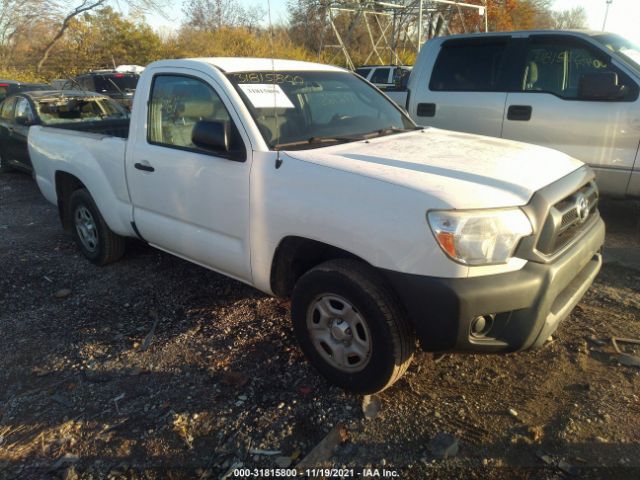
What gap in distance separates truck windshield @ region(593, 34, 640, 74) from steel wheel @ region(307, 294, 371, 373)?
4001mm

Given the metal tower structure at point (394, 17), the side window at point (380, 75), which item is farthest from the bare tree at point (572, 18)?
the side window at point (380, 75)

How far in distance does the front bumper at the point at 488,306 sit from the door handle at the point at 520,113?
128 inches

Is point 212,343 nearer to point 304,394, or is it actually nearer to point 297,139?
point 304,394

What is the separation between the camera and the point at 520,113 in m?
5.27

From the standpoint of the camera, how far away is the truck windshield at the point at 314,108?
3059mm

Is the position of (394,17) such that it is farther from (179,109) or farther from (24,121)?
(179,109)

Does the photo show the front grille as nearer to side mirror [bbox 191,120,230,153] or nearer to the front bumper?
the front bumper

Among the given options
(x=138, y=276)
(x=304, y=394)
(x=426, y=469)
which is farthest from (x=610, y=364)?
(x=138, y=276)

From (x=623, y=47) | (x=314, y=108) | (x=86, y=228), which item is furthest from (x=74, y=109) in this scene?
(x=623, y=47)

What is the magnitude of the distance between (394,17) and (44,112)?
49.3 ft

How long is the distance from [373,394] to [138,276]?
103 inches

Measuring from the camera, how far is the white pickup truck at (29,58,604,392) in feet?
7.38

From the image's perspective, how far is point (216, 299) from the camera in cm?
393

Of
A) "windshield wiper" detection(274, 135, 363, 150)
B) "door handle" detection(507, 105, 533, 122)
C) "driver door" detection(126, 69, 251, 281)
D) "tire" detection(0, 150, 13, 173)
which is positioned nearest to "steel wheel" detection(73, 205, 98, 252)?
"driver door" detection(126, 69, 251, 281)
